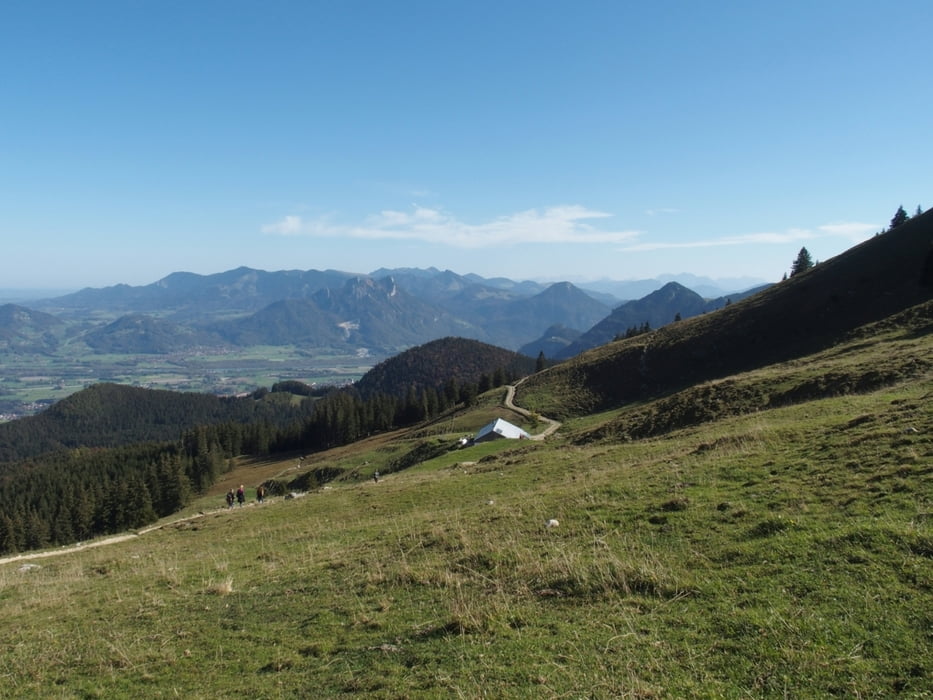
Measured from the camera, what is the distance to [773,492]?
12172mm

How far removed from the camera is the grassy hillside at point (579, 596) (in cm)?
645

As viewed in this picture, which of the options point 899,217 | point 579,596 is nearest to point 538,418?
point 579,596

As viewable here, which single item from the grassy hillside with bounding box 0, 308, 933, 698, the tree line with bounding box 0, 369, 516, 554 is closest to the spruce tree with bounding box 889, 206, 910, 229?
the tree line with bounding box 0, 369, 516, 554

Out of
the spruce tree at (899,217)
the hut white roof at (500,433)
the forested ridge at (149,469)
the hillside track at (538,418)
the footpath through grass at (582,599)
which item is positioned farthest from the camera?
the spruce tree at (899,217)

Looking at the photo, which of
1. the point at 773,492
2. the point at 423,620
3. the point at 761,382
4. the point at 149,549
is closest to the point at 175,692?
the point at 423,620

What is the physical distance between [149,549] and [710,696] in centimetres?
2693

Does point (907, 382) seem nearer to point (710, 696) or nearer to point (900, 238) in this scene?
point (710, 696)

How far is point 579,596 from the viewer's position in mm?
8867

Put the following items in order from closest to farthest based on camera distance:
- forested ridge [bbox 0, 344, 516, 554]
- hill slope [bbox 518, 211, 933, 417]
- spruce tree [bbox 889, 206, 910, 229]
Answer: hill slope [bbox 518, 211, 933, 417] → forested ridge [bbox 0, 344, 516, 554] → spruce tree [bbox 889, 206, 910, 229]

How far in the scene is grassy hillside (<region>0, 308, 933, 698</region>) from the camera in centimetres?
645

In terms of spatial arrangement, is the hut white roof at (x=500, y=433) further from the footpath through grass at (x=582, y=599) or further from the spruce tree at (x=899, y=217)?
the spruce tree at (x=899, y=217)

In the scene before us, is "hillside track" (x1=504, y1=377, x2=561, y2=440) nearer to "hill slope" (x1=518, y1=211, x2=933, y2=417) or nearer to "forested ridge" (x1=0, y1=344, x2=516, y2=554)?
"hill slope" (x1=518, y1=211, x2=933, y2=417)

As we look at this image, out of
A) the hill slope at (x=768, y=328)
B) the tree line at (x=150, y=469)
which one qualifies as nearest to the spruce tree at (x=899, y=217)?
the hill slope at (x=768, y=328)

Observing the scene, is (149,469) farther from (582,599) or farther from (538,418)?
(582,599)
